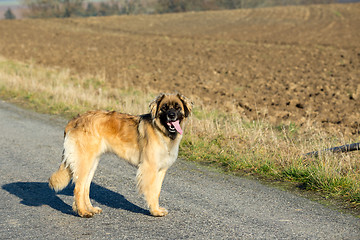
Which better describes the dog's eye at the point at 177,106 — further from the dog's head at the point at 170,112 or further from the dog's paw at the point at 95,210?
the dog's paw at the point at 95,210

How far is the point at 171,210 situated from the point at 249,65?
20.2 metres

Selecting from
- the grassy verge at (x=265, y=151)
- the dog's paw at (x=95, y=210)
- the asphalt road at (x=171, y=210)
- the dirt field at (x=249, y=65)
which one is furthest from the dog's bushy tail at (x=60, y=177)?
the dirt field at (x=249, y=65)

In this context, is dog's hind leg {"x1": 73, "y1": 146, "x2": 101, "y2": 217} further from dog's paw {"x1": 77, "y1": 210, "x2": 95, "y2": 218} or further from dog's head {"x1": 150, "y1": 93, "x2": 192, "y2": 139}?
dog's head {"x1": 150, "y1": 93, "x2": 192, "y2": 139}

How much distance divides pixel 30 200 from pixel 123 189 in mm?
1359

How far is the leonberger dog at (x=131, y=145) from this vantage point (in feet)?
17.7

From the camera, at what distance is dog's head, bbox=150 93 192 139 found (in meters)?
5.26

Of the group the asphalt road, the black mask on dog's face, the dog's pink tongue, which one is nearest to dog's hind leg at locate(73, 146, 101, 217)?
the asphalt road

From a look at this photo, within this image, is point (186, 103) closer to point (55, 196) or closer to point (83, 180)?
point (83, 180)

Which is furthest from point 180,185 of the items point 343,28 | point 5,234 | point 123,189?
point 343,28

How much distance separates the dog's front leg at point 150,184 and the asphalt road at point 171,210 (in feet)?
0.50

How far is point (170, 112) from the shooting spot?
17.0 ft

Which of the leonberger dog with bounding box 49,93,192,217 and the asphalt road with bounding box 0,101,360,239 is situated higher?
the leonberger dog with bounding box 49,93,192,217

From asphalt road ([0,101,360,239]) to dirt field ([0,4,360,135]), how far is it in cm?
490

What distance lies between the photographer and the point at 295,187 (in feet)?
22.2
